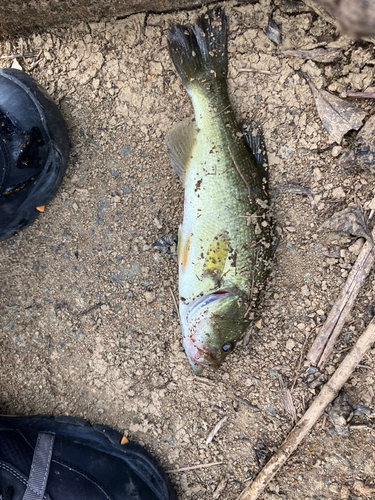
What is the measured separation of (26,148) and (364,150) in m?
2.24

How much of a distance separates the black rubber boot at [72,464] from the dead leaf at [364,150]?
2.61 m

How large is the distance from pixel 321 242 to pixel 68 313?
6.51 ft

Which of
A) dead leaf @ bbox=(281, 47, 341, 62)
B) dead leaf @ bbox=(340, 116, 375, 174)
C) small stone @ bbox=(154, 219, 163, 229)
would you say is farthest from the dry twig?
small stone @ bbox=(154, 219, 163, 229)

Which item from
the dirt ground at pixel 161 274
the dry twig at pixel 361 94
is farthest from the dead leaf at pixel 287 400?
the dry twig at pixel 361 94

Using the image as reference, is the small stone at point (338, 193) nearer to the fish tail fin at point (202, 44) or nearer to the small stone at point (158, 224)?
the fish tail fin at point (202, 44)

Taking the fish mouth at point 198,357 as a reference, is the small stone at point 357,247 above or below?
above

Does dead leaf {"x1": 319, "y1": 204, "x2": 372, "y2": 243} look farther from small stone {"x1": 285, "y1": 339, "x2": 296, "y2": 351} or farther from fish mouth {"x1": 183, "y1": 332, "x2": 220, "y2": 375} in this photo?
fish mouth {"x1": 183, "y1": 332, "x2": 220, "y2": 375}

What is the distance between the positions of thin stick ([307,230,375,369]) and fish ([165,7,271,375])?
1.91 feet

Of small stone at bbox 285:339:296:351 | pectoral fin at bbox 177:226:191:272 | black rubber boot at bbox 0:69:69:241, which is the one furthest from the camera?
small stone at bbox 285:339:296:351

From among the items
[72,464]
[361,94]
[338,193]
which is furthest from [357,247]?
[72,464]

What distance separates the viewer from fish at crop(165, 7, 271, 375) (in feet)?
7.20

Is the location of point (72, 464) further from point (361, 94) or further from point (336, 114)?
point (361, 94)

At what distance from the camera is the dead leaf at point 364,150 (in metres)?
2.27

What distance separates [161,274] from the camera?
8.46 ft
